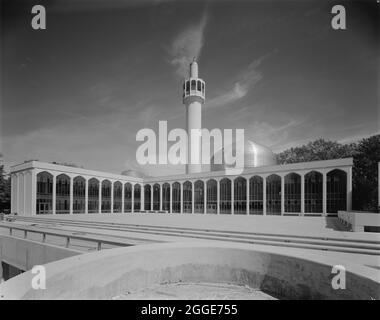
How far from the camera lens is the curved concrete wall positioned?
4.41m

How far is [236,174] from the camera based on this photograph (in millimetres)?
46156

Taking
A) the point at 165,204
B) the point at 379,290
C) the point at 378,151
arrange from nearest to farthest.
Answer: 1. the point at 379,290
2. the point at 378,151
3. the point at 165,204

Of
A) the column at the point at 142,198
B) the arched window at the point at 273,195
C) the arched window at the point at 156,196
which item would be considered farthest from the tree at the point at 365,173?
the column at the point at 142,198

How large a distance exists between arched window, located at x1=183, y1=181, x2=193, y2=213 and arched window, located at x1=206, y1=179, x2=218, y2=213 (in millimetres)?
4115

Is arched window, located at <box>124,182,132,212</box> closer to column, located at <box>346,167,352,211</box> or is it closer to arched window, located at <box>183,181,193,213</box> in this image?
arched window, located at <box>183,181,193,213</box>

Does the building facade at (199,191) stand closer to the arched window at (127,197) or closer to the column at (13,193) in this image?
the arched window at (127,197)

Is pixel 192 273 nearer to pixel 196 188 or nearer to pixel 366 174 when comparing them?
pixel 366 174

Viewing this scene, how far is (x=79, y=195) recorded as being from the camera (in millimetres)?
46156

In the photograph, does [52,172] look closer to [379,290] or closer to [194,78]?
[194,78]

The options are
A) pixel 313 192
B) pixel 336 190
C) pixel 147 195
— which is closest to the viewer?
pixel 336 190

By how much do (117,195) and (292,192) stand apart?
32122mm

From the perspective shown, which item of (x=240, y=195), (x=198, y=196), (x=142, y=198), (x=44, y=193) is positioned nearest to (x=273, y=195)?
(x=240, y=195)
